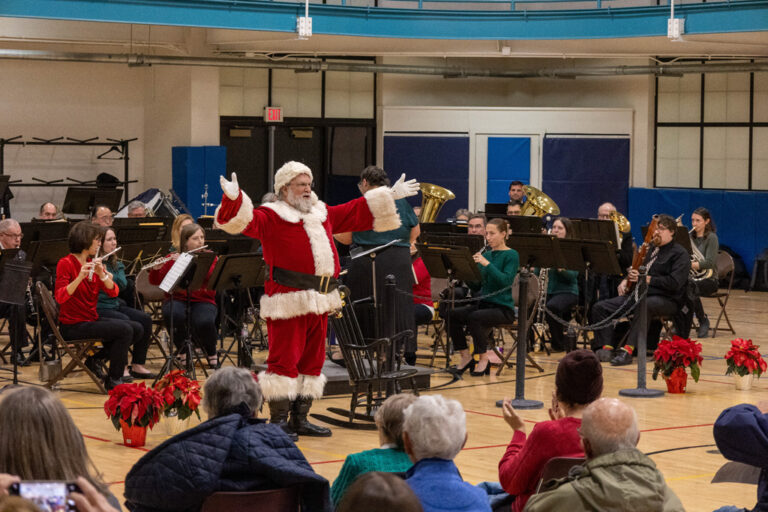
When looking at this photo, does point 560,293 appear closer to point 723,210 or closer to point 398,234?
point 398,234

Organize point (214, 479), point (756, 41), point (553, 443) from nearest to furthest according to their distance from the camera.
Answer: point (214, 479) < point (553, 443) < point (756, 41)

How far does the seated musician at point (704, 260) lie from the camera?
12891 millimetres

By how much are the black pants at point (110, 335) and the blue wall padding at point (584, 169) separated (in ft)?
36.4

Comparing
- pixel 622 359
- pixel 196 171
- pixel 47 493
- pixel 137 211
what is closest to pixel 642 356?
pixel 622 359

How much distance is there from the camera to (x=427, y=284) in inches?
418

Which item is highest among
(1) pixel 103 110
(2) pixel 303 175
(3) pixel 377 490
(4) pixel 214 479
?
(1) pixel 103 110

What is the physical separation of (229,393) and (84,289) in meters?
5.03

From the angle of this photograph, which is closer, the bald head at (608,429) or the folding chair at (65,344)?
the bald head at (608,429)

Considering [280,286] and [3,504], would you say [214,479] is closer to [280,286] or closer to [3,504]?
[3,504]

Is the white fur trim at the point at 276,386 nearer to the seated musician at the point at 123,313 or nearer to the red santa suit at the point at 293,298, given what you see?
the red santa suit at the point at 293,298

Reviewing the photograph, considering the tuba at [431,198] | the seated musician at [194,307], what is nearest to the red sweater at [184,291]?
the seated musician at [194,307]

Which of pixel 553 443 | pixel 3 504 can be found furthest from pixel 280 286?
pixel 3 504

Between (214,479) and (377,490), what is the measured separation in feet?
4.78

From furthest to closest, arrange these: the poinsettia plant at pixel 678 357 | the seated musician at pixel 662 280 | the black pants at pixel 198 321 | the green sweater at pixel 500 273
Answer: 1. the seated musician at pixel 662 280
2. the green sweater at pixel 500 273
3. the black pants at pixel 198 321
4. the poinsettia plant at pixel 678 357
